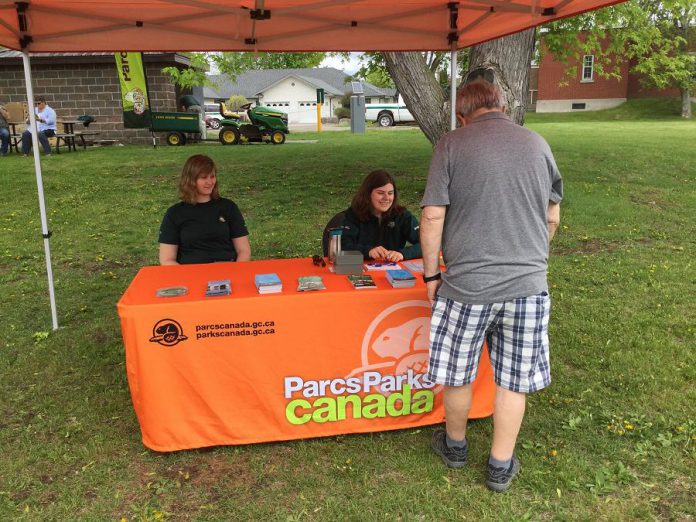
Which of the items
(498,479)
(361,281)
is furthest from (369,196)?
(498,479)

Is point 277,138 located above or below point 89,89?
below

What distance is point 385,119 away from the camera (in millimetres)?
32062

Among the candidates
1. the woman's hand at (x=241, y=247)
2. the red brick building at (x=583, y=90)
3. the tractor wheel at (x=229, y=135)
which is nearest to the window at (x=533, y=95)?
the red brick building at (x=583, y=90)

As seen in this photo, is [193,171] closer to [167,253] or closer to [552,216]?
[167,253]

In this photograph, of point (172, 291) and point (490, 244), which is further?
point (172, 291)

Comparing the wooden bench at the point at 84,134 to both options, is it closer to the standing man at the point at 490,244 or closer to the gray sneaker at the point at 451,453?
the gray sneaker at the point at 451,453

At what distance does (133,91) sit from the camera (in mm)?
14977

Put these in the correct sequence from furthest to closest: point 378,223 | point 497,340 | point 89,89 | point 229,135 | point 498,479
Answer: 1. point 229,135
2. point 89,89
3. point 378,223
4. point 498,479
5. point 497,340

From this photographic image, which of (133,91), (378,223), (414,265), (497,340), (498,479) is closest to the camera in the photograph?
(497,340)

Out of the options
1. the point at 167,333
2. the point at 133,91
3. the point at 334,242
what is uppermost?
the point at 133,91

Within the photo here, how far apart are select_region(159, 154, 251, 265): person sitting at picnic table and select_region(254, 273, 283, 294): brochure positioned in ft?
3.57

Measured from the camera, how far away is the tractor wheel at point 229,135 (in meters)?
16.8

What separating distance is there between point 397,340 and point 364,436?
0.58m

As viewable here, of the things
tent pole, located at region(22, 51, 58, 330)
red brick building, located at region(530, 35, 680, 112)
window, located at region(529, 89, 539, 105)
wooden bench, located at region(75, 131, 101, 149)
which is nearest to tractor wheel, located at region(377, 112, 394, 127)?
Answer: red brick building, located at region(530, 35, 680, 112)
